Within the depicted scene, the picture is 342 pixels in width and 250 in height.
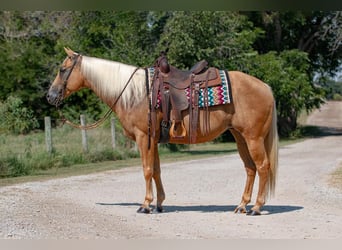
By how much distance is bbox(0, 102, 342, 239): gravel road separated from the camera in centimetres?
697

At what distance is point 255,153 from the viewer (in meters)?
8.38

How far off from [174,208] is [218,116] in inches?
67.3

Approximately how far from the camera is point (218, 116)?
27.5 feet

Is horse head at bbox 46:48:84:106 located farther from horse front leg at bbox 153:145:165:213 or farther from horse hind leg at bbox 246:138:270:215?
horse hind leg at bbox 246:138:270:215

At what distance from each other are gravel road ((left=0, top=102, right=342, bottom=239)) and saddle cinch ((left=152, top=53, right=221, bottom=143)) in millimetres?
1234

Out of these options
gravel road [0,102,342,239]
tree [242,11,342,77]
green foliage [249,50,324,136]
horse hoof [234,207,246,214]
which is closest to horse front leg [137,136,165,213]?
gravel road [0,102,342,239]

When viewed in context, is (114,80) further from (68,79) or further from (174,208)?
(174,208)

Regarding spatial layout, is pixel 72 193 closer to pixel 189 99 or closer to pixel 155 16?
pixel 189 99

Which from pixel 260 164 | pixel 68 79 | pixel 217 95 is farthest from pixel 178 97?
pixel 68 79

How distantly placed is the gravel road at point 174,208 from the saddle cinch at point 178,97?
123 cm

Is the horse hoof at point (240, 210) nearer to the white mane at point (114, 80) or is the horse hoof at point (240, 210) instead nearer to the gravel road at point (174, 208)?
the gravel road at point (174, 208)

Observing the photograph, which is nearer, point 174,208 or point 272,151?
point 272,151

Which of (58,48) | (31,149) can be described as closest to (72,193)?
(31,149)

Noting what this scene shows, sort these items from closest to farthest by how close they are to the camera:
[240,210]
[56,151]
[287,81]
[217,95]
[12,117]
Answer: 1. [217,95]
2. [240,210]
3. [12,117]
4. [56,151]
5. [287,81]
